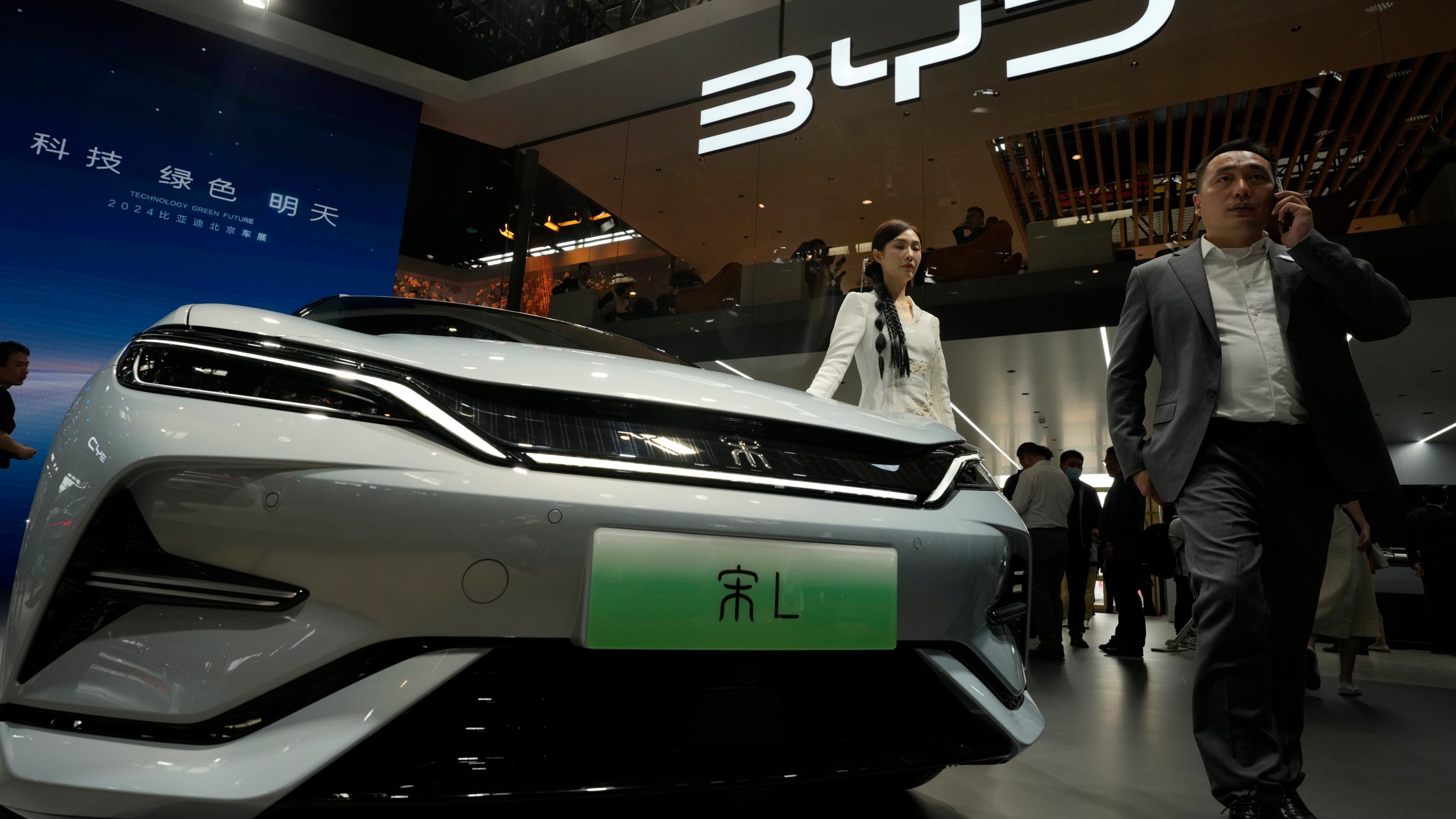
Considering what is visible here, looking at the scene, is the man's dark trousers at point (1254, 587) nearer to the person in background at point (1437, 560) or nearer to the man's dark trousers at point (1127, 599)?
the man's dark trousers at point (1127, 599)

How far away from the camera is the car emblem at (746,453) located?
1.09 meters

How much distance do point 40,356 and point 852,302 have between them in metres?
6.19

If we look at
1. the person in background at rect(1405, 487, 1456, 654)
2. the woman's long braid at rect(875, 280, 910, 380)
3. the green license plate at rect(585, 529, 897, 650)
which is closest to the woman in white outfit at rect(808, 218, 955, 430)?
the woman's long braid at rect(875, 280, 910, 380)

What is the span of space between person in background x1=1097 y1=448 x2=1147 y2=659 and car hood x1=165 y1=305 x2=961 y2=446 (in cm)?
450

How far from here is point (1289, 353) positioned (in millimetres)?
1510

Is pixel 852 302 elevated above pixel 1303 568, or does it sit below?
above

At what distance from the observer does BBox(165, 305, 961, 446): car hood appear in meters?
1.02

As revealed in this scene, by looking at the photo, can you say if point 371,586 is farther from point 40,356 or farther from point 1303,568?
point 40,356

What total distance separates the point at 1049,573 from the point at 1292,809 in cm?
379

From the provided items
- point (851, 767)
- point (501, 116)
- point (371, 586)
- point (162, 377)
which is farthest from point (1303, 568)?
point (501, 116)

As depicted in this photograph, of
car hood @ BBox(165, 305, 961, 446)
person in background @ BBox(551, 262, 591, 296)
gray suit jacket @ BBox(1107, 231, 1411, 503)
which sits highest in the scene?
person in background @ BBox(551, 262, 591, 296)

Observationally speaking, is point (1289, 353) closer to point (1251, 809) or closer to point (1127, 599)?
point (1251, 809)

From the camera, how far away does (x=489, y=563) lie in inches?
35.0

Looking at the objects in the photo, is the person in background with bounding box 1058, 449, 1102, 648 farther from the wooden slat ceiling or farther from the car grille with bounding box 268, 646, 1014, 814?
the car grille with bounding box 268, 646, 1014, 814
